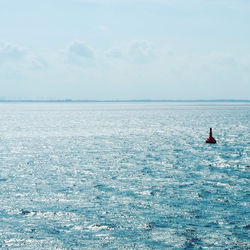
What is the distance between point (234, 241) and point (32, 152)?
42.3 metres

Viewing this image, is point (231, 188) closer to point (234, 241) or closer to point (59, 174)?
point (234, 241)

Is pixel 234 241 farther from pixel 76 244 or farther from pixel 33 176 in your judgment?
pixel 33 176

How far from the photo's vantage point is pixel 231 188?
31469 millimetres

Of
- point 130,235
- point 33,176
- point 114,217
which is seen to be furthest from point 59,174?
point 130,235

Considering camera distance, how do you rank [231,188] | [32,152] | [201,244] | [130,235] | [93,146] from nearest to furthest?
[201,244] < [130,235] < [231,188] < [32,152] < [93,146]

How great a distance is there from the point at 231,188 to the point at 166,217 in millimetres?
9703

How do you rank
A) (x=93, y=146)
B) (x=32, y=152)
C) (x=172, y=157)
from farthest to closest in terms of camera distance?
(x=93, y=146)
(x=32, y=152)
(x=172, y=157)

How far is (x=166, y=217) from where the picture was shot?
23656 mm

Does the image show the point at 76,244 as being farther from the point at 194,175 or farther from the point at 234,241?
the point at 194,175

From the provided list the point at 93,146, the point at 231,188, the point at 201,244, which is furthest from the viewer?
the point at 93,146

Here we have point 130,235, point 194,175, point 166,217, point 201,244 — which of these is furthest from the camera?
point 194,175

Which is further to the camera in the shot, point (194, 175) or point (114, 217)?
point (194, 175)

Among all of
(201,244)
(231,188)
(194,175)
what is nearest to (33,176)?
(194,175)

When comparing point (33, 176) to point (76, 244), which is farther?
point (33, 176)
